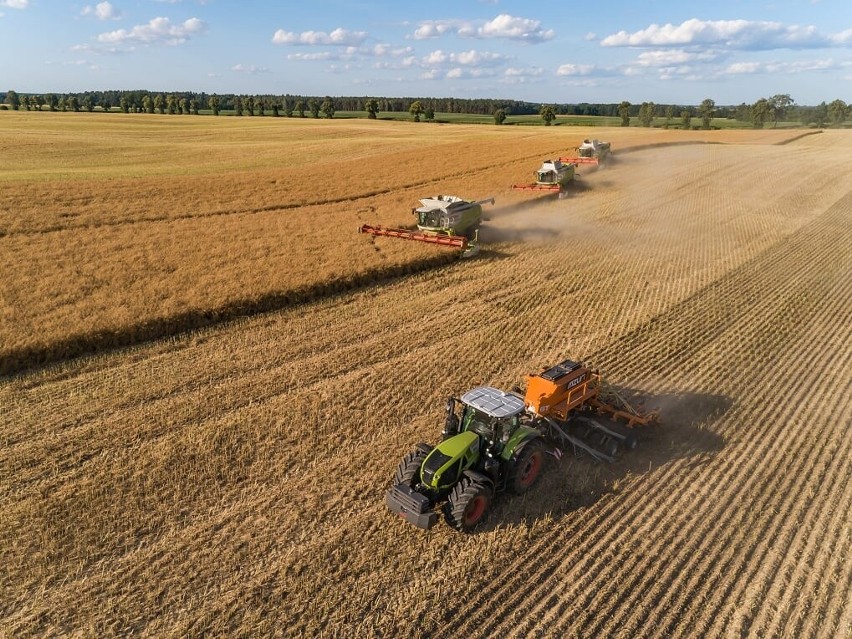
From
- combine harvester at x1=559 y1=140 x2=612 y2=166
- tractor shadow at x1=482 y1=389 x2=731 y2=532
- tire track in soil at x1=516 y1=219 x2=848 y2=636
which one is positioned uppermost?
combine harvester at x1=559 y1=140 x2=612 y2=166

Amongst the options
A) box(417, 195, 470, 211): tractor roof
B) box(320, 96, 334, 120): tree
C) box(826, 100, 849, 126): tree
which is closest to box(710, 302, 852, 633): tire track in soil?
box(417, 195, 470, 211): tractor roof

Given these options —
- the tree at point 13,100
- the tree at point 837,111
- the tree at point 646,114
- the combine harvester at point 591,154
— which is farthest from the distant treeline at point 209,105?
the combine harvester at point 591,154

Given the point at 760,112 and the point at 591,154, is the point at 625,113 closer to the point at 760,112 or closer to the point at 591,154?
the point at 760,112

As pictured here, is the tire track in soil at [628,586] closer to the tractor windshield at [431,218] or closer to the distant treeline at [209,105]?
the tractor windshield at [431,218]

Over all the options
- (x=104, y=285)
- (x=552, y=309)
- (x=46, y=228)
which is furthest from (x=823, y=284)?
(x=46, y=228)

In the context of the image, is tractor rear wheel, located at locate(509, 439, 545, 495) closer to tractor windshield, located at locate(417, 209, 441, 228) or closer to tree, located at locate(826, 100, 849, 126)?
tractor windshield, located at locate(417, 209, 441, 228)
